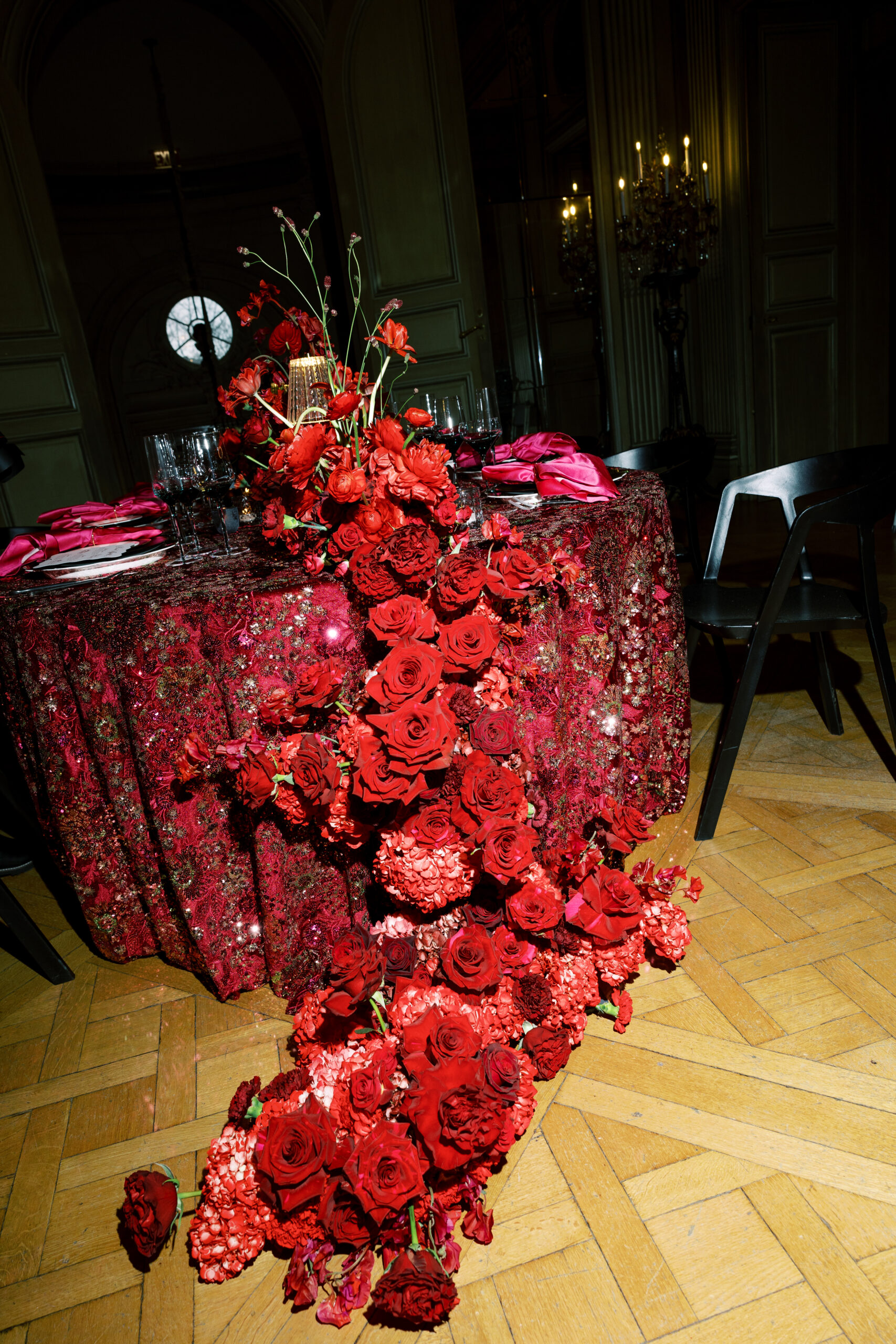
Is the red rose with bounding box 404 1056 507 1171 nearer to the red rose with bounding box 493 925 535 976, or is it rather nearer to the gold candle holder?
the red rose with bounding box 493 925 535 976

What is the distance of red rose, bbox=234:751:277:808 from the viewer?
122 cm

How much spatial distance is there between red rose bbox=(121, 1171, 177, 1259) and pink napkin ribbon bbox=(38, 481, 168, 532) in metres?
1.35

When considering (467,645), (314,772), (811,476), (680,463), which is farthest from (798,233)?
(314,772)

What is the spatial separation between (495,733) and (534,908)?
0.27 m

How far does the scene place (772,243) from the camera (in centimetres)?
573

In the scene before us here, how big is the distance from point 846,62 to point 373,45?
11.2 ft

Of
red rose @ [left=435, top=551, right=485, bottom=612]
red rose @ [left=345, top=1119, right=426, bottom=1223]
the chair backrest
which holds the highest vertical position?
red rose @ [left=435, top=551, right=485, bottom=612]

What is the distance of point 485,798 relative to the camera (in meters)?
1.19

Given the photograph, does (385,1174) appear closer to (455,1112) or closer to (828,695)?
(455,1112)

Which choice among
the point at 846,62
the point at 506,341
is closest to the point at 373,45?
the point at 506,341

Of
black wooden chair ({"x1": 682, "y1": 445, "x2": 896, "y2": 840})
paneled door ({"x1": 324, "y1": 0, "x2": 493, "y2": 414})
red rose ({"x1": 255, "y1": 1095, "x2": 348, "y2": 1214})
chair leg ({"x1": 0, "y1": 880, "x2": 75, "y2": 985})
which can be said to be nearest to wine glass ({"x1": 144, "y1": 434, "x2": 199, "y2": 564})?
chair leg ({"x1": 0, "y1": 880, "x2": 75, "y2": 985})

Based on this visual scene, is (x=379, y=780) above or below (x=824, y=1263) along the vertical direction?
above

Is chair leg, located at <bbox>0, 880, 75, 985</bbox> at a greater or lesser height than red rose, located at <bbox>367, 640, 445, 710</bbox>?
lesser

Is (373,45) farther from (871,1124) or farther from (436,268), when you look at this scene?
(871,1124)
